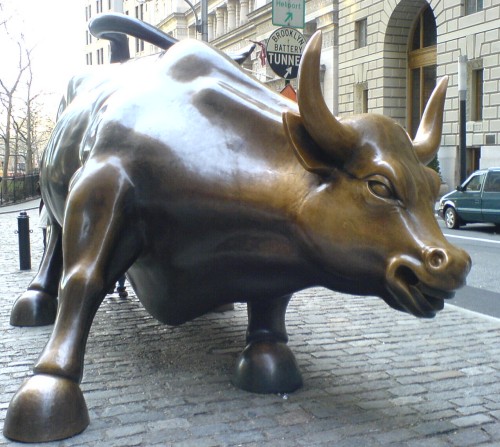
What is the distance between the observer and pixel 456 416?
3.95 m

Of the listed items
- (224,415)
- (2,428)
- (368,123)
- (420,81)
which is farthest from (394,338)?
(420,81)

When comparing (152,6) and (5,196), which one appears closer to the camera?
(5,196)

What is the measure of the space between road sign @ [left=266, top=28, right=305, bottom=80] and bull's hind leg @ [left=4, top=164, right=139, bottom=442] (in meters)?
7.24

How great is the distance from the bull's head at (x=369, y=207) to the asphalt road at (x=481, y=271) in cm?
425

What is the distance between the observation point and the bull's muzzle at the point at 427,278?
305cm

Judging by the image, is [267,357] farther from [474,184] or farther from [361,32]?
[361,32]

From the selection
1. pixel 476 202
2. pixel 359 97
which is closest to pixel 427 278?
pixel 476 202

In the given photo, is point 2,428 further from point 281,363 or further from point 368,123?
point 368,123

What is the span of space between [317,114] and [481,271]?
7.88 m

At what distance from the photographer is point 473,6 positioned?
26.3 metres

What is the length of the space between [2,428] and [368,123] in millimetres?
2490

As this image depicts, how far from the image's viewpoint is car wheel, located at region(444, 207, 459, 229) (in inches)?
727

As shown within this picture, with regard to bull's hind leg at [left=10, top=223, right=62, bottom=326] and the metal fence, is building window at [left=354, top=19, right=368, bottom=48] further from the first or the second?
bull's hind leg at [left=10, top=223, right=62, bottom=326]

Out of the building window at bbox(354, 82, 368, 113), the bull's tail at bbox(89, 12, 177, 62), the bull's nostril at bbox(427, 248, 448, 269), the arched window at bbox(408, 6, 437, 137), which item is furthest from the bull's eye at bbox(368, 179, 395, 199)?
the building window at bbox(354, 82, 368, 113)
